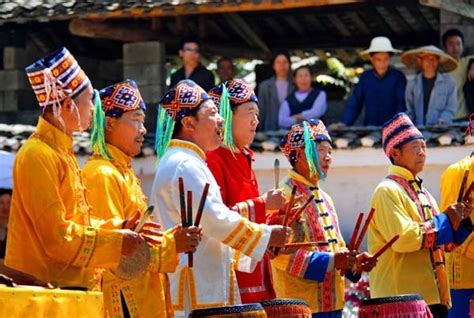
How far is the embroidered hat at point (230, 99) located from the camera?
8.50m

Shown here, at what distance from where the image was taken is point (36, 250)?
679 cm

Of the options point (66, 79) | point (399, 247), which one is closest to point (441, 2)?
point (399, 247)

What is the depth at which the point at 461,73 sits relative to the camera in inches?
557


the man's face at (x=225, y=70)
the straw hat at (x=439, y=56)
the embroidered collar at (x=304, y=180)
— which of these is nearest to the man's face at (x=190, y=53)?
the man's face at (x=225, y=70)

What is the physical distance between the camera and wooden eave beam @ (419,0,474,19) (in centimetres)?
1442

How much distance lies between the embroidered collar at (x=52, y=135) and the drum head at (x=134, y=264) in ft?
1.81

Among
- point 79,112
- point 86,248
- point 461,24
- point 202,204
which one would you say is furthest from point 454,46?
point 86,248

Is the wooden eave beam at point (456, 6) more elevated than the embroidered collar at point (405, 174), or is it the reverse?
the wooden eave beam at point (456, 6)

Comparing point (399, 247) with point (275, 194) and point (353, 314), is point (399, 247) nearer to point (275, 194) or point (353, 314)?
point (275, 194)

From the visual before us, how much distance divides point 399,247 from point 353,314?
10.6ft

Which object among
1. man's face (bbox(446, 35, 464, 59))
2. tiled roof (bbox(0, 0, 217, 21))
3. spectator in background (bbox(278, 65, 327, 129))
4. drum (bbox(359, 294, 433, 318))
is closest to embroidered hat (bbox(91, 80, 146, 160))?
drum (bbox(359, 294, 433, 318))

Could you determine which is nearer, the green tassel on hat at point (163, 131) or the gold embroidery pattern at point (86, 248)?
the gold embroidery pattern at point (86, 248)

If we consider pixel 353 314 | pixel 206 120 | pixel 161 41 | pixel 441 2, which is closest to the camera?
pixel 206 120

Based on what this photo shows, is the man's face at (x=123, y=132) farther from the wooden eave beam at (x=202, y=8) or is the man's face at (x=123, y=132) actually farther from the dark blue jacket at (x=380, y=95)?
the wooden eave beam at (x=202, y=8)
